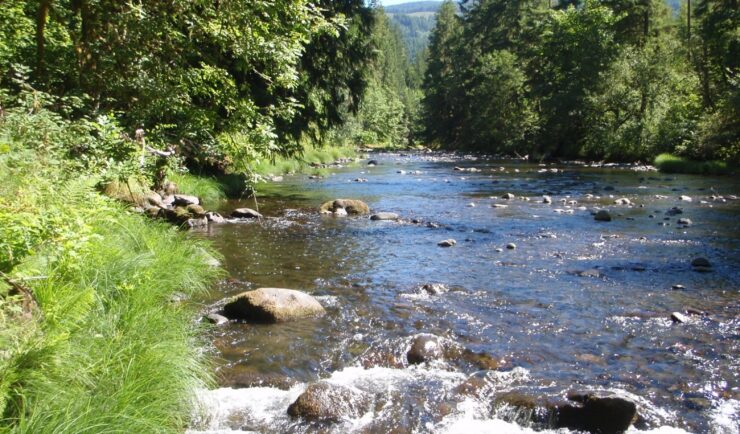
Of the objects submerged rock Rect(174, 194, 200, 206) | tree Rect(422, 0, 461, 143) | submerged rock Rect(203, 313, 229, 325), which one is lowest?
submerged rock Rect(203, 313, 229, 325)

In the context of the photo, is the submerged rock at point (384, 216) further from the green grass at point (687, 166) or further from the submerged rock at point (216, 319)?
the green grass at point (687, 166)

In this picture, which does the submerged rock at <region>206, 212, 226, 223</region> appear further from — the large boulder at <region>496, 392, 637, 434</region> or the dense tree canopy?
the large boulder at <region>496, 392, 637, 434</region>

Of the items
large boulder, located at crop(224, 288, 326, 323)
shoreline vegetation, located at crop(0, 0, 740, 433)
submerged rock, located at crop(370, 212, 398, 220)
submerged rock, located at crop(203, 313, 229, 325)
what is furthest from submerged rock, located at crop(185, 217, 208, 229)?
submerged rock, located at crop(203, 313, 229, 325)

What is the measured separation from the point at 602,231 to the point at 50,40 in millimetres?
12263

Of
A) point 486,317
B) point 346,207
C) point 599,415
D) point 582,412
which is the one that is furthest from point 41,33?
point 346,207

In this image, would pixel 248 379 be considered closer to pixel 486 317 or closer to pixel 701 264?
pixel 486 317

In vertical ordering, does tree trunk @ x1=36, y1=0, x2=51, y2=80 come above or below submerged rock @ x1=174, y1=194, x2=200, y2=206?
above

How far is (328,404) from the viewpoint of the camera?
5.26m

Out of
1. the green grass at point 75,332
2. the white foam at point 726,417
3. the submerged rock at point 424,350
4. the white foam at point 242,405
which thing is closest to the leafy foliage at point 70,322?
the green grass at point 75,332

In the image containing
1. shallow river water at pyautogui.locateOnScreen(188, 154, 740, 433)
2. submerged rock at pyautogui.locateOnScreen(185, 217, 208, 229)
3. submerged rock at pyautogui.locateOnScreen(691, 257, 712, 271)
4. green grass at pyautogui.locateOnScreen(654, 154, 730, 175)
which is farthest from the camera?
green grass at pyautogui.locateOnScreen(654, 154, 730, 175)

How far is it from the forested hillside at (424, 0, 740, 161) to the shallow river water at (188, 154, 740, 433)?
18425 mm

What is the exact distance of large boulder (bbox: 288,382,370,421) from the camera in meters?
5.18

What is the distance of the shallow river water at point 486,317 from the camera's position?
17.7 ft

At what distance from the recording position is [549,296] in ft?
28.7
